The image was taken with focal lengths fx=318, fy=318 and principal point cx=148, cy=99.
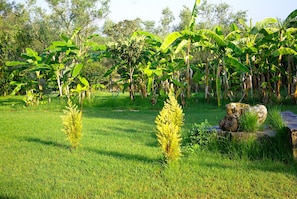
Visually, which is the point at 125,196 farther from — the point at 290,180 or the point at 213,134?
the point at 213,134

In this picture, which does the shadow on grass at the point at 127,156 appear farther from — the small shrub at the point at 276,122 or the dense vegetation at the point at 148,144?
the small shrub at the point at 276,122

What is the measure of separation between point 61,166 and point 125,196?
1596 millimetres

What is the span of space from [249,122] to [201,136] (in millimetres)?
860

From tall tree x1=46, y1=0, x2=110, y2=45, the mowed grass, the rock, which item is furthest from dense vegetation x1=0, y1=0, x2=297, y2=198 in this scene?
tall tree x1=46, y1=0, x2=110, y2=45

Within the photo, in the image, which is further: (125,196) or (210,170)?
(210,170)

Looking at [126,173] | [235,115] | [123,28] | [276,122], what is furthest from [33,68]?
[123,28]

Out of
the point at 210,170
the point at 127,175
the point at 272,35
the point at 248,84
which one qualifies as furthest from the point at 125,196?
the point at 248,84

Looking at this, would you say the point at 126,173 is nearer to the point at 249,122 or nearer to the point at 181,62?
the point at 249,122

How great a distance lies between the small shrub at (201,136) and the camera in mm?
5566

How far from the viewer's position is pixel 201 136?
18.6 ft

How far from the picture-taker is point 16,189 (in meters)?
3.97

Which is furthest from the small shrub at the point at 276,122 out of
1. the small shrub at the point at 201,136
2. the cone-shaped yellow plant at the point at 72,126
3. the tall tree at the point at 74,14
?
the tall tree at the point at 74,14

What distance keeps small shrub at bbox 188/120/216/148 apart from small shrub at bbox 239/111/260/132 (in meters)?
0.52

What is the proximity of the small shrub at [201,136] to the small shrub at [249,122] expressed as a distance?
0.52 meters
